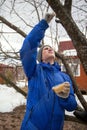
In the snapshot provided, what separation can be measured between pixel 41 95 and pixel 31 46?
51cm

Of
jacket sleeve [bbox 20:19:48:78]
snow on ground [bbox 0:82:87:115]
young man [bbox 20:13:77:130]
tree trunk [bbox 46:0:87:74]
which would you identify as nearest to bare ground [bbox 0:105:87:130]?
snow on ground [bbox 0:82:87:115]

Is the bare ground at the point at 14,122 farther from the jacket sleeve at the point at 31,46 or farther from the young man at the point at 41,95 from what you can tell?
the jacket sleeve at the point at 31,46

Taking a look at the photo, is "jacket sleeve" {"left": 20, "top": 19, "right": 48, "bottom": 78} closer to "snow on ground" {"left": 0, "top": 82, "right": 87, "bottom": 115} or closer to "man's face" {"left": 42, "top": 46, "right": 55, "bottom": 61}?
"man's face" {"left": 42, "top": 46, "right": 55, "bottom": 61}

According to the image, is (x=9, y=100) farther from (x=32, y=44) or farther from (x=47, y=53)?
(x=32, y=44)

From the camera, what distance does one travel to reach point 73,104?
3332 mm

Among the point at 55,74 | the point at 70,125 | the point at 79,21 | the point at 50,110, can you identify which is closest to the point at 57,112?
the point at 50,110

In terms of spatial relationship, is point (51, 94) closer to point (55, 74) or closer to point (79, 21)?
point (55, 74)

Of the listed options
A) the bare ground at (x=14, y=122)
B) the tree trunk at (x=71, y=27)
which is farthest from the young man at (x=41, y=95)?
the bare ground at (x=14, y=122)

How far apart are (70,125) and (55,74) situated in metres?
6.99

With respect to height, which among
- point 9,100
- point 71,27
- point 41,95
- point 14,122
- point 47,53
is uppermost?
point 71,27

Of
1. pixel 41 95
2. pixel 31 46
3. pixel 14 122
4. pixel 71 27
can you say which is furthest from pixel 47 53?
pixel 14 122

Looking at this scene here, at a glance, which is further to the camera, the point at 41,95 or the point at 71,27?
the point at 71,27

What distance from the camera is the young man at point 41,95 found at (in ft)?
10.9

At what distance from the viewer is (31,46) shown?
11.0ft
